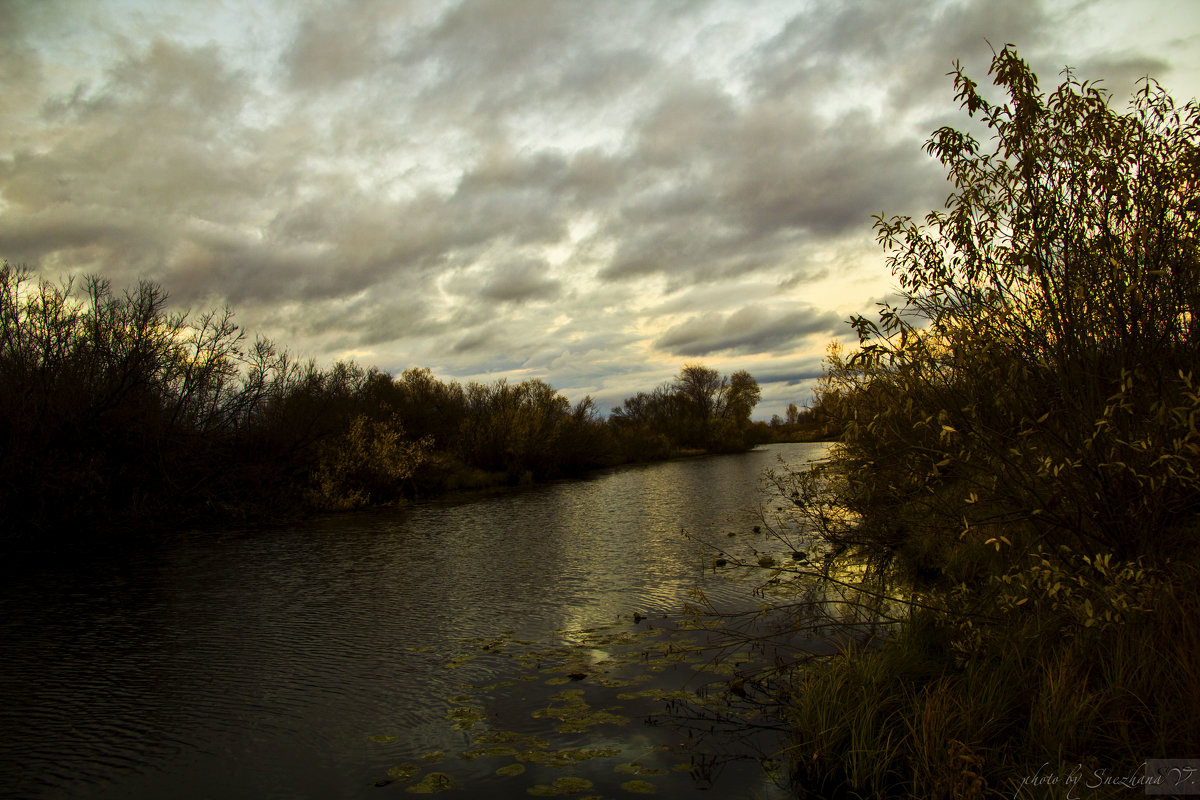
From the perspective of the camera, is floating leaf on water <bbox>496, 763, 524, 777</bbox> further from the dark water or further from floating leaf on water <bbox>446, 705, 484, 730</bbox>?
floating leaf on water <bbox>446, 705, 484, 730</bbox>

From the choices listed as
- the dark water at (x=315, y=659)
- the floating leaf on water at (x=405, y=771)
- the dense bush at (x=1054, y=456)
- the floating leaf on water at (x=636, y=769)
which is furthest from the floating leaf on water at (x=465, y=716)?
the dense bush at (x=1054, y=456)

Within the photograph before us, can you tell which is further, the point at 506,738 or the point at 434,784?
the point at 506,738

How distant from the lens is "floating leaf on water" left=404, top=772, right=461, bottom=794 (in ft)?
18.1

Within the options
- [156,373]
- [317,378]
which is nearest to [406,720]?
[156,373]

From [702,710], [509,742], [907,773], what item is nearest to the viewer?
[907,773]

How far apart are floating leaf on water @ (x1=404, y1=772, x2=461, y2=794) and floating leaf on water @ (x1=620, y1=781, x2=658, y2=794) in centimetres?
141

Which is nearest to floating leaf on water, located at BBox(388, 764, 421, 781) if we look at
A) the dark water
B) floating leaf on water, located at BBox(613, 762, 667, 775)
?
the dark water

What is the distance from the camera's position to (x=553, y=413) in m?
50.8

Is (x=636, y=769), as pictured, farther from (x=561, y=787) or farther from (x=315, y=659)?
(x=315, y=659)

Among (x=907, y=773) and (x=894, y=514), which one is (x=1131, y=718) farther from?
(x=894, y=514)

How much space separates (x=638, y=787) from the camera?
5.41 m

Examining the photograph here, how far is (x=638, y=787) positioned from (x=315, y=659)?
5778 mm

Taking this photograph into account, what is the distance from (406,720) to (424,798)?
1.75 m

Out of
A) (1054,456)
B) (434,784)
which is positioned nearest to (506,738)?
(434,784)
